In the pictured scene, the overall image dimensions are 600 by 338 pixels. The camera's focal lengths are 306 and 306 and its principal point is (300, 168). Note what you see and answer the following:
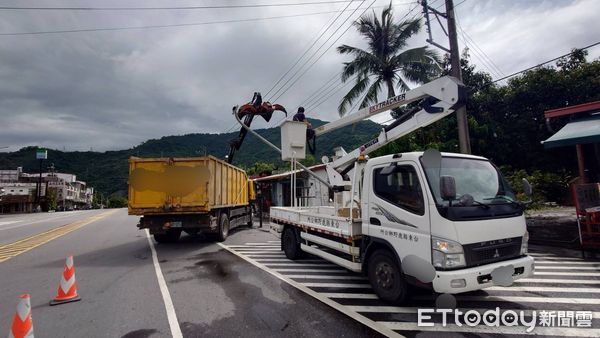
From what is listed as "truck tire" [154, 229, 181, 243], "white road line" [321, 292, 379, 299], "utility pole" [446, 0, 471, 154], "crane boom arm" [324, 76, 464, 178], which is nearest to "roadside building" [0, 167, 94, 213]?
"truck tire" [154, 229, 181, 243]

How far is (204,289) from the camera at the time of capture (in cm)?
553

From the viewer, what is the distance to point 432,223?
400 centimetres

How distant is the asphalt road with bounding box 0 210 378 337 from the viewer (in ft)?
12.8

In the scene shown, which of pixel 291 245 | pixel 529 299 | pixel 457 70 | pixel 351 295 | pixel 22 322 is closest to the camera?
pixel 22 322

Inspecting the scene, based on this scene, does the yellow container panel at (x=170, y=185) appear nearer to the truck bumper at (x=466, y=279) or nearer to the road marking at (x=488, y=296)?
the road marking at (x=488, y=296)

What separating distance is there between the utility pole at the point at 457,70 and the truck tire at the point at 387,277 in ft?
21.8

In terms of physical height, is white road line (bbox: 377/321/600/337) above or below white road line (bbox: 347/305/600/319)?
below

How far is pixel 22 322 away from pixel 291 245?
17.4ft

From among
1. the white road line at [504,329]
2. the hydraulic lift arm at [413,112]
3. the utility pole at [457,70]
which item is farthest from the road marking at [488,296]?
the utility pole at [457,70]

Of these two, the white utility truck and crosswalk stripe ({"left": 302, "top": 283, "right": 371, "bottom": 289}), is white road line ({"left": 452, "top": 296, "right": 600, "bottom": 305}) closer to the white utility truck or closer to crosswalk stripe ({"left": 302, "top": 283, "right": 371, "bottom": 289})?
the white utility truck

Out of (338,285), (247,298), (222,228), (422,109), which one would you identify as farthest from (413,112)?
(222,228)

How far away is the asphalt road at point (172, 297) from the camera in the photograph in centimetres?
389

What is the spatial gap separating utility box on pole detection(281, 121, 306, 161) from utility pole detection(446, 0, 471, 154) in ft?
18.7

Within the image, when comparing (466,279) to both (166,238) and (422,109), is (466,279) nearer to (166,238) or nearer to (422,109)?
(422,109)
